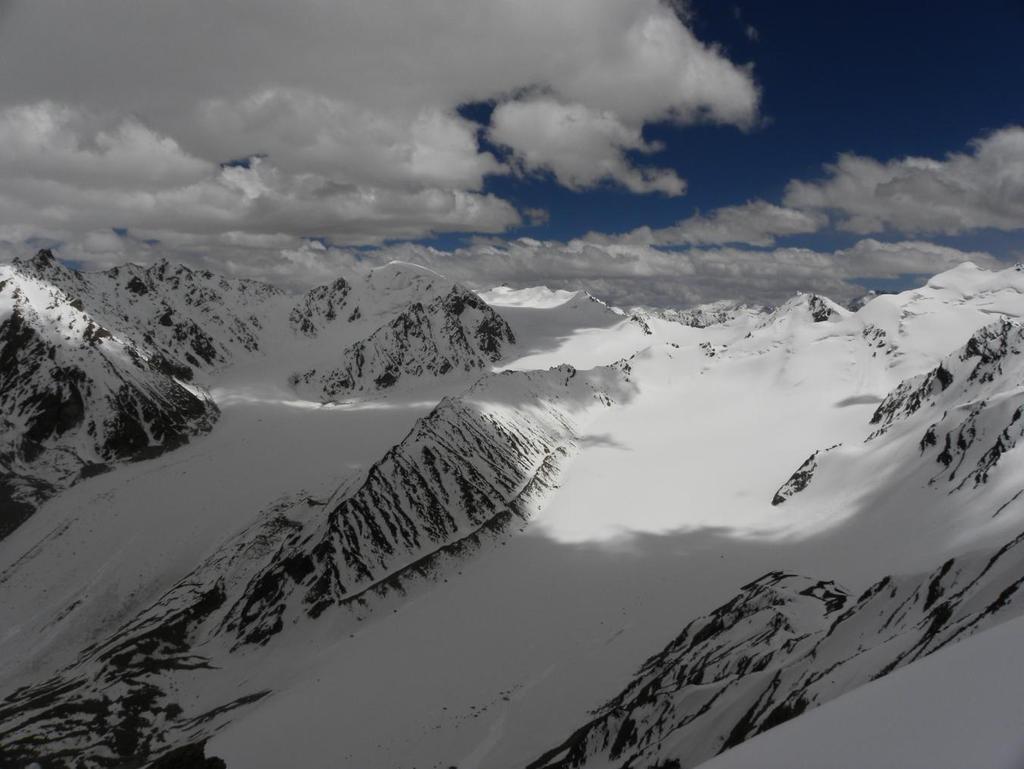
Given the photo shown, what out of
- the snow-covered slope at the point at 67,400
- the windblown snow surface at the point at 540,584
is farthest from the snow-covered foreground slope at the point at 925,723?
the snow-covered slope at the point at 67,400

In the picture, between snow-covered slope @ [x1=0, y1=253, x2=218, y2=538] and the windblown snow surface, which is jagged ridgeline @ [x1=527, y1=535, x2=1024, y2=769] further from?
snow-covered slope @ [x1=0, y1=253, x2=218, y2=538]

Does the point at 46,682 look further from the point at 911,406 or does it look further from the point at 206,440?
the point at 911,406

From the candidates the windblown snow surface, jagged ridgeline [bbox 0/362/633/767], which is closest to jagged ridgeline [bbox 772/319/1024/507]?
the windblown snow surface

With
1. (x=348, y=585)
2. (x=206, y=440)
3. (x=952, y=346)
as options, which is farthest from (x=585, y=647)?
(x=952, y=346)

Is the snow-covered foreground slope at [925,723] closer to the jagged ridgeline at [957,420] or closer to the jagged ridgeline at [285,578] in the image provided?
the jagged ridgeline at [957,420]

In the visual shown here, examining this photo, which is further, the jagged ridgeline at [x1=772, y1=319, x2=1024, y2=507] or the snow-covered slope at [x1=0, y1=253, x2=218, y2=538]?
the snow-covered slope at [x1=0, y1=253, x2=218, y2=538]

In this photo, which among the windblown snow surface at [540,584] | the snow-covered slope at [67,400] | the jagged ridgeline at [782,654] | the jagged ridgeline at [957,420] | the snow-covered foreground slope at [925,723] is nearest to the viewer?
the snow-covered foreground slope at [925,723]
